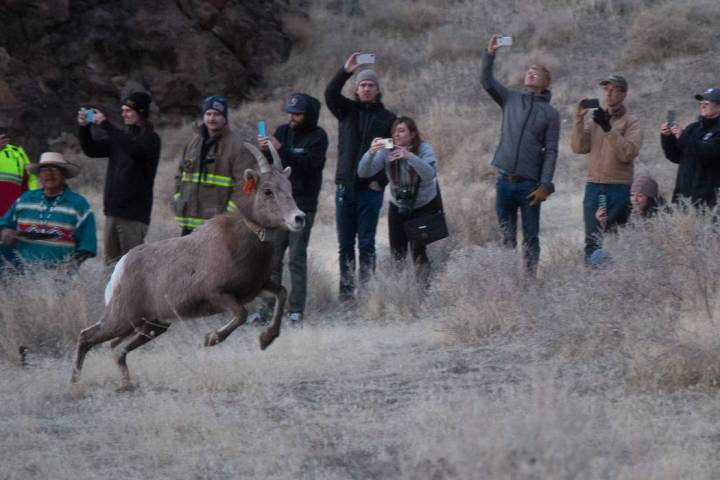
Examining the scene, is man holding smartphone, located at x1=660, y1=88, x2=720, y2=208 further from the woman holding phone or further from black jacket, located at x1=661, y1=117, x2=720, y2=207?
the woman holding phone

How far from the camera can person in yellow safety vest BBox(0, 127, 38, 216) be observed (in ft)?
36.0

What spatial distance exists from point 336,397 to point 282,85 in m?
20.6

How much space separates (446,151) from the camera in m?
22.1

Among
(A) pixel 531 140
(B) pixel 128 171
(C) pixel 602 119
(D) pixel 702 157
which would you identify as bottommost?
(B) pixel 128 171

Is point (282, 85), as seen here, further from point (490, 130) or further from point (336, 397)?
point (336, 397)

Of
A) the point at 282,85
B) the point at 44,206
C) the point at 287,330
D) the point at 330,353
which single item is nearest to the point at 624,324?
the point at 330,353

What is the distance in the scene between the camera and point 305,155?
34.0 feet

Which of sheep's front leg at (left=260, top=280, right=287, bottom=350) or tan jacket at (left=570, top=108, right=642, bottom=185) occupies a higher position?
tan jacket at (left=570, top=108, right=642, bottom=185)

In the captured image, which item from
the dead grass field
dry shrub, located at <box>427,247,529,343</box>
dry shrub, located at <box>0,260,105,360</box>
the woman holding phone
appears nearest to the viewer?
the dead grass field

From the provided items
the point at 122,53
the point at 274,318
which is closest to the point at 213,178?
the point at 274,318

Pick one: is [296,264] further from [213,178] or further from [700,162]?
[700,162]

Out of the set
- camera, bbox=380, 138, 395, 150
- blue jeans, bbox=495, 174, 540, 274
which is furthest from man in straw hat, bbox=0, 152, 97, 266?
blue jeans, bbox=495, 174, 540, 274

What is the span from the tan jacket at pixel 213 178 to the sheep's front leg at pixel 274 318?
1655 millimetres

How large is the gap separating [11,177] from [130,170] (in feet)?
5.16
